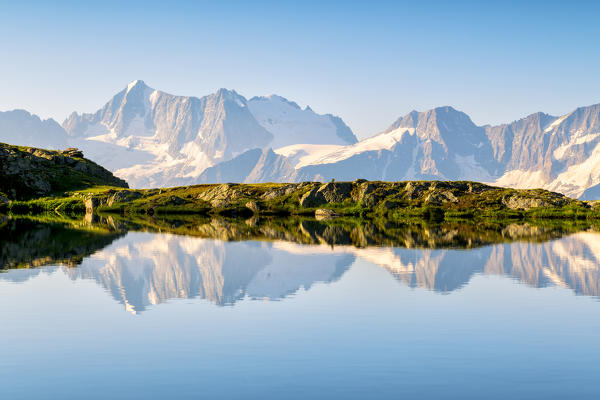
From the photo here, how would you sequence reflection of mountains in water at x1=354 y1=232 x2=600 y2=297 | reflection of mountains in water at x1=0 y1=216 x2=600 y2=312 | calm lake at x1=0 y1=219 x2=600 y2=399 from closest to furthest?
calm lake at x1=0 y1=219 x2=600 y2=399 < reflection of mountains in water at x1=0 y1=216 x2=600 y2=312 < reflection of mountains in water at x1=354 y1=232 x2=600 y2=297

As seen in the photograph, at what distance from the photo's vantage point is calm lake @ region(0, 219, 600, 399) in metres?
27.1

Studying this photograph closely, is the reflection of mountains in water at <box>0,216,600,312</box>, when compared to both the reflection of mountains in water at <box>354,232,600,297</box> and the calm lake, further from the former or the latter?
the calm lake

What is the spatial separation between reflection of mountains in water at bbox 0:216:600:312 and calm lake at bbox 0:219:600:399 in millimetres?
365

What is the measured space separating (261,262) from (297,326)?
33.3 m

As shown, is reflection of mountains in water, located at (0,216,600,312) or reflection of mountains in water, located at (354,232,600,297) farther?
reflection of mountains in water, located at (354,232,600,297)

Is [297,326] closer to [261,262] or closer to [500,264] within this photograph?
[261,262]

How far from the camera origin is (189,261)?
233 feet

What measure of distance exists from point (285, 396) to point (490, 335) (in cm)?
1562

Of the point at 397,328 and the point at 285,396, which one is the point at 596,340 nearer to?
the point at 397,328

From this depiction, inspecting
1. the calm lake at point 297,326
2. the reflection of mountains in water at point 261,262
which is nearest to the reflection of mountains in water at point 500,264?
the reflection of mountains in water at point 261,262

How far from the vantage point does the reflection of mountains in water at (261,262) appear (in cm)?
5366

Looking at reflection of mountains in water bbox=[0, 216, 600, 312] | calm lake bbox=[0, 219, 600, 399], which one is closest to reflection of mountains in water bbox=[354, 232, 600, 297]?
reflection of mountains in water bbox=[0, 216, 600, 312]

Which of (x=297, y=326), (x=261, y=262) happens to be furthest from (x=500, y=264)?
(x=297, y=326)

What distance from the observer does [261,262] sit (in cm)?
7125
